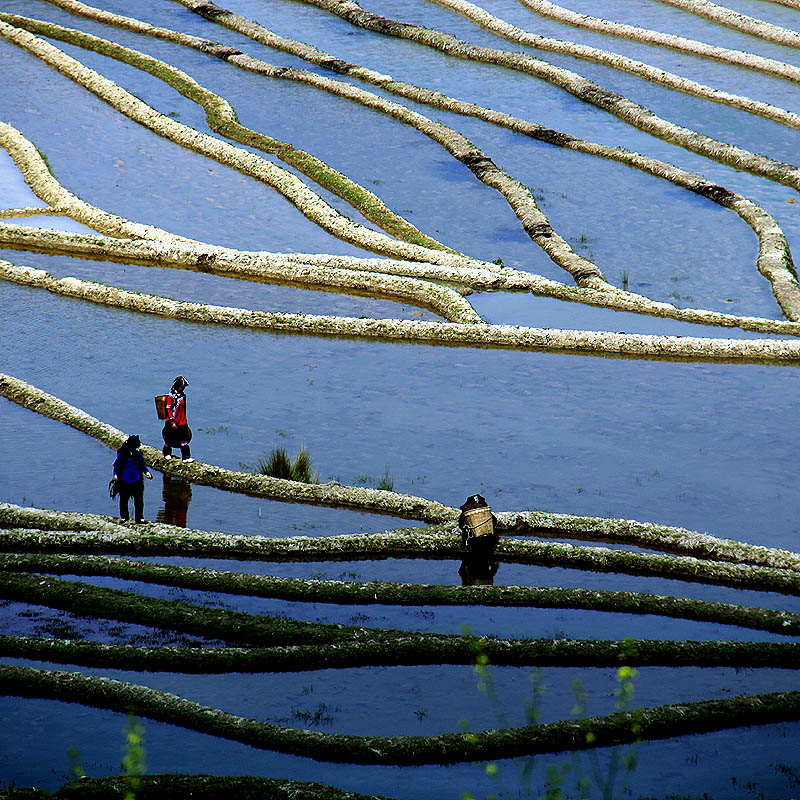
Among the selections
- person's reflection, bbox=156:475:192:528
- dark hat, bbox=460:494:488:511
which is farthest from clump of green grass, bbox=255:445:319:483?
dark hat, bbox=460:494:488:511

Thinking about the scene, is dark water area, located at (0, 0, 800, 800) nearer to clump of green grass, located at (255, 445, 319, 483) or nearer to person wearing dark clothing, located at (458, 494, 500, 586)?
person wearing dark clothing, located at (458, 494, 500, 586)

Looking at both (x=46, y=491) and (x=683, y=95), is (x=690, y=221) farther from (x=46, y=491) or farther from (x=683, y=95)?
(x=46, y=491)

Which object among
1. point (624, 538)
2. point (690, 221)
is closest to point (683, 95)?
point (690, 221)

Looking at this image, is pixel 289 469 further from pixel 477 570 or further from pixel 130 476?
pixel 477 570

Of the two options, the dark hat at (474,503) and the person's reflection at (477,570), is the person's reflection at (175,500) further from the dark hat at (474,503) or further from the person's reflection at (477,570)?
the dark hat at (474,503)

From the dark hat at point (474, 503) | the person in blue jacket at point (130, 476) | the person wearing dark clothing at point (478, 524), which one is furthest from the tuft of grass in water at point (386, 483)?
the person in blue jacket at point (130, 476)

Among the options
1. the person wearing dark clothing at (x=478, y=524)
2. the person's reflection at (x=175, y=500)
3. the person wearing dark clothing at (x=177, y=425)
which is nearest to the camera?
the person wearing dark clothing at (x=478, y=524)
